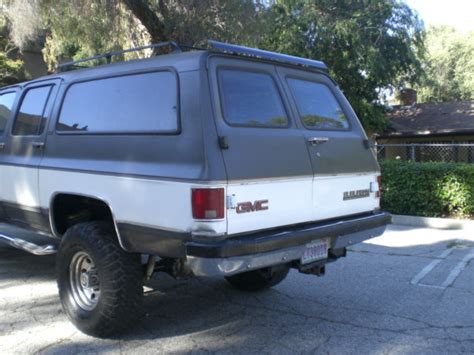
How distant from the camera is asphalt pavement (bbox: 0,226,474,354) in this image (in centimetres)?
422

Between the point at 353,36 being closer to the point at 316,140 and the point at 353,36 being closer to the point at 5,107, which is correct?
the point at 5,107

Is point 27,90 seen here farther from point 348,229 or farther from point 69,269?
point 348,229

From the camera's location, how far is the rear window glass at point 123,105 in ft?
13.1

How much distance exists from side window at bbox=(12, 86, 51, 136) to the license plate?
9.21 feet

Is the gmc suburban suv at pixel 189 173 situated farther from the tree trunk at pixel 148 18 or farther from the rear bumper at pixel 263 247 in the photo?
the tree trunk at pixel 148 18

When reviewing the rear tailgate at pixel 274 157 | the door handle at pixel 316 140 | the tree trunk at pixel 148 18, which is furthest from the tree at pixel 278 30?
the door handle at pixel 316 140

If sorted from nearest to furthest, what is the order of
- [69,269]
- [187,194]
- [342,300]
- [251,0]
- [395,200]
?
[187,194]
[69,269]
[342,300]
[395,200]
[251,0]

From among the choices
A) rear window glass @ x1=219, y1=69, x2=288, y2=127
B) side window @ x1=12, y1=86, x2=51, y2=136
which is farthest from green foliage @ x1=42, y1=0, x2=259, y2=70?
rear window glass @ x1=219, y1=69, x2=288, y2=127

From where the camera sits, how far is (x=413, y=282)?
19.9ft

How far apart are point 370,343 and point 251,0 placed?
10.2 metres

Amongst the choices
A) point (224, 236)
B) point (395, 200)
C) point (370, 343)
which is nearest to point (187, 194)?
point (224, 236)

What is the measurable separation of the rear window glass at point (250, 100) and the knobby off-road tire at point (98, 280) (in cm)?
141

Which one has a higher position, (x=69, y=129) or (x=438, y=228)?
(x=69, y=129)

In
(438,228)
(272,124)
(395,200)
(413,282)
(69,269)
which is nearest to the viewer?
(272,124)
